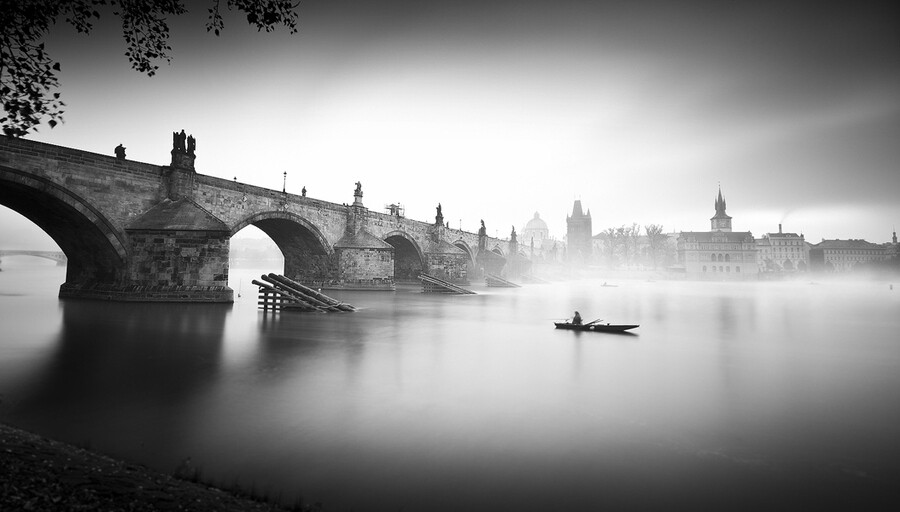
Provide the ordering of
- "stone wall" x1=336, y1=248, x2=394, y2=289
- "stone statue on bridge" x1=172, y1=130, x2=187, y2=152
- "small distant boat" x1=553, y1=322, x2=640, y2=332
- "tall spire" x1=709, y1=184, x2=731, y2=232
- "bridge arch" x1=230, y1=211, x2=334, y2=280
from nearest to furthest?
1. "small distant boat" x1=553, y1=322, x2=640, y2=332
2. "stone statue on bridge" x1=172, y1=130, x2=187, y2=152
3. "bridge arch" x1=230, y1=211, x2=334, y2=280
4. "stone wall" x1=336, y1=248, x2=394, y2=289
5. "tall spire" x1=709, y1=184, x2=731, y2=232

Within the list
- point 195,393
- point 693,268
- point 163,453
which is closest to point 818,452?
point 163,453

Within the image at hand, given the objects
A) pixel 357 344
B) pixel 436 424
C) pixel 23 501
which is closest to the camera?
pixel 23 501

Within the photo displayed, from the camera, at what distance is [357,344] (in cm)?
992

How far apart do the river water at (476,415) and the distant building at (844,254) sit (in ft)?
492

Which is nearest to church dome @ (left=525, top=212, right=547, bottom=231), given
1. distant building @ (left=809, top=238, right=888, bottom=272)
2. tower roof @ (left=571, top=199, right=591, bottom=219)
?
tower roof @ (left=571, top=199, right=591, bottom=219)

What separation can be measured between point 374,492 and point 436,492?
487 mm

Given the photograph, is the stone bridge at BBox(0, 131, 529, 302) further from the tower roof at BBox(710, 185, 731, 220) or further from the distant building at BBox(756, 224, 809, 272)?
the distant building at BBox(756, 224, 809, 272)

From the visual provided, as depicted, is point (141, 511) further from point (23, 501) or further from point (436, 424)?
point (436, 424)

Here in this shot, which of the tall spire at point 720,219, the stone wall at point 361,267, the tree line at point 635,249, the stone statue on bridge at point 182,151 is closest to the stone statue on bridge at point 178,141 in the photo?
the stone statue on bridge at point 182,151

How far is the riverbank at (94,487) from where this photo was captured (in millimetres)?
2529

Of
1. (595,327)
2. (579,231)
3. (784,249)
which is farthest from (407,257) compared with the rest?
(784,249)

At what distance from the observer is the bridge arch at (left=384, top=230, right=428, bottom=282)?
38.4 m

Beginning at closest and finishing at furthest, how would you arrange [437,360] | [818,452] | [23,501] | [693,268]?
[23,501] → [818,452] → [437,360] → [693,268]

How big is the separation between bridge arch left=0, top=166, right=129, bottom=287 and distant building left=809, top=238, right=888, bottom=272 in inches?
6191
